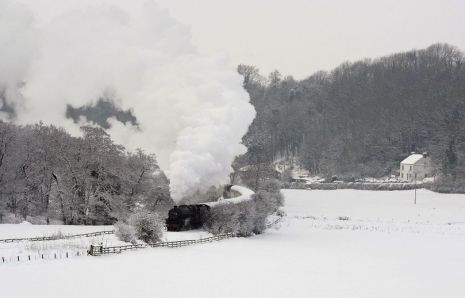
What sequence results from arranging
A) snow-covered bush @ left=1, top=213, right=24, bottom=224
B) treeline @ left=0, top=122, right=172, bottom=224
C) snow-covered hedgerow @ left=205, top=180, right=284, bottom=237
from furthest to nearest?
treeline @ left=0, top=122, right=172, bottom=224
snow-covered bush @ left=1, top=213, right=24, bottom=224
snow-covered hedgerow @ left=205, top=180, right=284, bottom=237

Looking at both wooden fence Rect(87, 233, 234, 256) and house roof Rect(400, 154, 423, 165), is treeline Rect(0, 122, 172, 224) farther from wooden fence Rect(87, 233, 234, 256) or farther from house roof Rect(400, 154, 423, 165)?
house roof Rect(400, 154, 423, 165)

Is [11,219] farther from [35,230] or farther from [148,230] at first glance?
[148,230]

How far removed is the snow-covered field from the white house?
62969mm

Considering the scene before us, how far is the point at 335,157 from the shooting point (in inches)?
4587

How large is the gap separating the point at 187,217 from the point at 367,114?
108916mm

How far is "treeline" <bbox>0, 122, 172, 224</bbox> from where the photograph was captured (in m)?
45.7

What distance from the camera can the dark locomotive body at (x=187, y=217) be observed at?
3303 cm

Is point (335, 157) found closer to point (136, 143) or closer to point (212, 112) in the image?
point (136, 143)

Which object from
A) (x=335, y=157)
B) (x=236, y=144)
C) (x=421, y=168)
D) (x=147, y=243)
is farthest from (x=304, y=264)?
(x=335, y=157)

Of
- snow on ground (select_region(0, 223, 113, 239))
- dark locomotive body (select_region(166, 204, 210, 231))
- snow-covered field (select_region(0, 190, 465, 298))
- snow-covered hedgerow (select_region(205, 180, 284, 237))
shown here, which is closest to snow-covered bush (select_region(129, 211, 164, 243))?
snow-covered field (select_region(0, 190, 465, 298))

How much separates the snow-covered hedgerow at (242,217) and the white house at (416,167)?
68946 mm

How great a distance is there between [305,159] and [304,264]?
98.5 m

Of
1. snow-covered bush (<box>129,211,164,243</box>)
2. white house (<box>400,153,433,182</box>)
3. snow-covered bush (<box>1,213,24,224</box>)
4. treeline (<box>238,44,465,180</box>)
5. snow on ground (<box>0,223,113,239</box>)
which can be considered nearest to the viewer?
snow-covered bush (<box>129,211,164,243</box>)

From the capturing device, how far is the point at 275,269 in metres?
24.5
